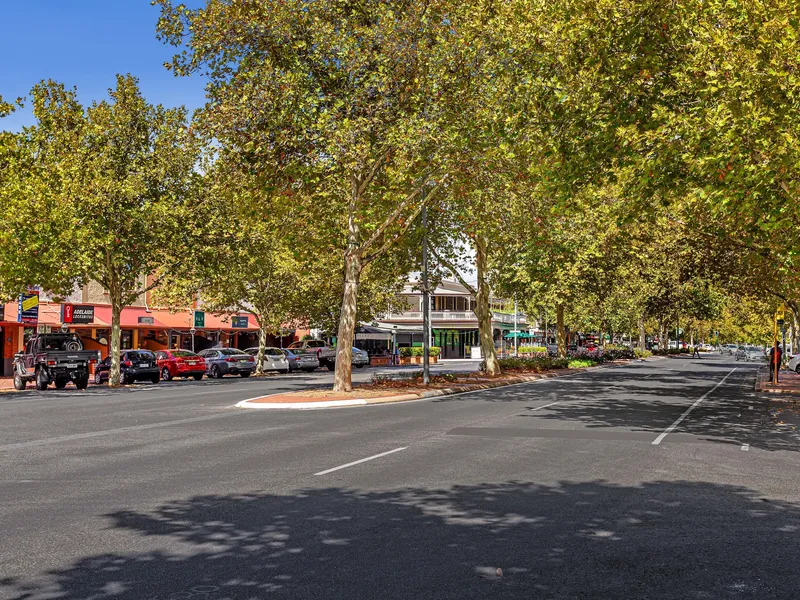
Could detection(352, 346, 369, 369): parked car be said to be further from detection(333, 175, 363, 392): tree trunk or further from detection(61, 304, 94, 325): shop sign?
detection(333, 175, 363, 392): tree trunk

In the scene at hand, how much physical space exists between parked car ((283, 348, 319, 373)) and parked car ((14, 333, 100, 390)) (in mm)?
18024

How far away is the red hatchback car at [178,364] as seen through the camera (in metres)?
39.2

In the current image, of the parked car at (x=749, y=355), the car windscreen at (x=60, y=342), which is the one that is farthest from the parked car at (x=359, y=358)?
the parked car at (x=749, y=355)

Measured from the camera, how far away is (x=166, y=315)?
49031 millimetres

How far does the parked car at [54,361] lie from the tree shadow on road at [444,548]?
24595 mm

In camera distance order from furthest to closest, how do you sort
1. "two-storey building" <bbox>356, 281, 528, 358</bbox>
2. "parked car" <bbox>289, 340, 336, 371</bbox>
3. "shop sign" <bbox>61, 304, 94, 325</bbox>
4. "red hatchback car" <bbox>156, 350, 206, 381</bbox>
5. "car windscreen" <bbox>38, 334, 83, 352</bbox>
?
"two-storey building" <bbox>356, 281, 528, 358</bbox> < "parked car" <bbox>289, 340, 336, 371</bbox> < "shop sign" <bbox>61, 304, 94, 325</bbox> < "red hatchback car" <bbox>156, 350, 206, 381</bbox> < "car windscreen" <bbox>38, 334, 83, 352</bbox>

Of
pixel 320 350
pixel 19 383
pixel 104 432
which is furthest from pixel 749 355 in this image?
pixel 104 432

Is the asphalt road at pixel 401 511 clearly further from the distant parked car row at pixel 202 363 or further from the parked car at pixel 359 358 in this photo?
the parked car at pixel 359 358

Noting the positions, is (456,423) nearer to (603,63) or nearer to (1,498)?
(603,63)

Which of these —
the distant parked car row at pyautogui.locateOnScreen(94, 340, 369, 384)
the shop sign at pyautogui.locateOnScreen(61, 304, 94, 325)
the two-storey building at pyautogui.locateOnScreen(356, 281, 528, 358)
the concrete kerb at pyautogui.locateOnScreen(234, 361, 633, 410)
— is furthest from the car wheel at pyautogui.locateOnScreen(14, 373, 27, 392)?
the two-storey building at pyautogui.locateOnScreen(356, 281, 528, 358)

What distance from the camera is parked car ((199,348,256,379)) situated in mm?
41594

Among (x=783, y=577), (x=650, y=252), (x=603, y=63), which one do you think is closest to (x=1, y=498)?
(x=783, y=577)

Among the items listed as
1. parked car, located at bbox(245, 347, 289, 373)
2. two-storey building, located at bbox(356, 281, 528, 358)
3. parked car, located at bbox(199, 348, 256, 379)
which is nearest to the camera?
parked car, located at bbox(199, 348, 256, 379)

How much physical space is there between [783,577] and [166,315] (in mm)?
47151
